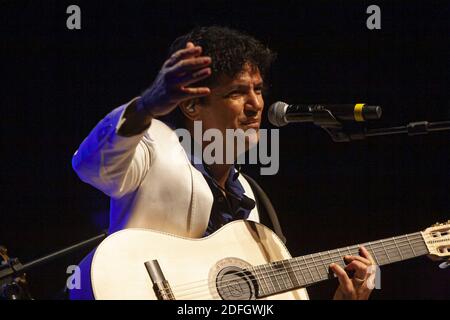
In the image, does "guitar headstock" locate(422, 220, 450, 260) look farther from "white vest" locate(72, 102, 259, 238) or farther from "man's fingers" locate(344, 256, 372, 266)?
"white vest" locate(72, 102, 259, 238)

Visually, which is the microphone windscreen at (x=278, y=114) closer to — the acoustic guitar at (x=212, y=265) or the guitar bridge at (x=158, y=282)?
the acoustic guitar at (x=212, y=265)

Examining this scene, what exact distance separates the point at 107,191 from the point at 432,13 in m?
2.64

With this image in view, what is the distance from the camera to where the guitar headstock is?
2945 millimetres

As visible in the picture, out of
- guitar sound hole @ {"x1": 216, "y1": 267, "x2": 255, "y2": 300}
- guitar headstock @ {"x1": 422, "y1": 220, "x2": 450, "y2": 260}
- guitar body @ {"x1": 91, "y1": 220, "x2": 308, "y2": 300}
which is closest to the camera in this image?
guitar body @ {"x1": 91, "y1": 220, "x2": 308, "y2": 300}

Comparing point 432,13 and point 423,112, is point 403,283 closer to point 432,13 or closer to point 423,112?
point 423,112

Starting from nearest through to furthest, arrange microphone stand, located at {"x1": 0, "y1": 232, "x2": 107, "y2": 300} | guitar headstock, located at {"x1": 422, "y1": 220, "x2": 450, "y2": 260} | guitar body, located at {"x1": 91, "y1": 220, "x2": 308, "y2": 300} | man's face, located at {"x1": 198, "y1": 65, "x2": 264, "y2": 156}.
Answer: guitar body, located at {"x1": 91, "y1": 220, "x2": 308, "y2": 300}
microphone stand, located at {"x1": 0, "y1": 232, "x2": 107, "y2": 300}
man's face, located at {"x1": 198, "y1": 65, "x2": 264, "y2": 156}
guitar headstock, located at {"x1": 422, "y1": 220, "x2": 450, "y2": 260}

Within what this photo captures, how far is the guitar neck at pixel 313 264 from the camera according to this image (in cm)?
244

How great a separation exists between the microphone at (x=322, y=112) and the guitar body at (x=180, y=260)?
0.50 meters

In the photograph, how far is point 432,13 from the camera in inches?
153

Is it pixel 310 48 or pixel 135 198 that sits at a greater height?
pixel 310 48

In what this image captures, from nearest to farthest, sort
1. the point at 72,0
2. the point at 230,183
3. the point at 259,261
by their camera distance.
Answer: the point at 259,261 → the point at 230,183 → the point at 72,0

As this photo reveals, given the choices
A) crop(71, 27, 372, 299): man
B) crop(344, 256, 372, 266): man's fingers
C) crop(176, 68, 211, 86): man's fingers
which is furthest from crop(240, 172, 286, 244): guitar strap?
crop(176, 68, 211, 86): man's fingers

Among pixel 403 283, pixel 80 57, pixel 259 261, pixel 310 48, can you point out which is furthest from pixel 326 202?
pixel 80 57

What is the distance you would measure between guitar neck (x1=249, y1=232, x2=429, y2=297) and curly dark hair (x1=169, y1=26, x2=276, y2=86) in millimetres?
881
